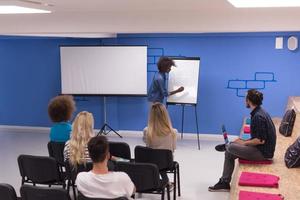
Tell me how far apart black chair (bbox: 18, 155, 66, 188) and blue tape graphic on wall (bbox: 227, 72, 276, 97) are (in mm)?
4118

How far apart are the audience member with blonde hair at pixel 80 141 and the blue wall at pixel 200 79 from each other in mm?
3819

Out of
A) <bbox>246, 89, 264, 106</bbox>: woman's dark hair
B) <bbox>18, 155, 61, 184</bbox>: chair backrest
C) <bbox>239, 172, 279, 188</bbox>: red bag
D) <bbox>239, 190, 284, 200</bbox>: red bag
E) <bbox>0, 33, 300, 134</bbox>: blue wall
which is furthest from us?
<bbox>0, 33, 300, 134</bbox>: blue wall

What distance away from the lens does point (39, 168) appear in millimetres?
3934

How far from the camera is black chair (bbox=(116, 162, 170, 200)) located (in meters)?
3.68

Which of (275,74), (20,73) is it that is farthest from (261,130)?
(20,73)

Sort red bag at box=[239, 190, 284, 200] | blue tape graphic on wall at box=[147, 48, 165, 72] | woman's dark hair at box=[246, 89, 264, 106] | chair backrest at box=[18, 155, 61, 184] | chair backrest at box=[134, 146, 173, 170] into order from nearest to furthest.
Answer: red bag at box=[239, 190, 284, 200]
chair backrest at box=[18, 155, 61, 184]
chair backrest at box=[134, 146, 173, 170]
woman's dark hair at box=[246, 89, 264, 106]
blue tape graphic on wall at box=[147, 48, 165, 72]

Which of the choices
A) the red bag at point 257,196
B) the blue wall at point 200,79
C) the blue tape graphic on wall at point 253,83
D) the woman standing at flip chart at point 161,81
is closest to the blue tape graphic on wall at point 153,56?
the blue wall at point 200,79

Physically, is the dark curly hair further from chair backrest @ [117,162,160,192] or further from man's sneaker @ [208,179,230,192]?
→ man's sneaker @ [208,179,230,192]

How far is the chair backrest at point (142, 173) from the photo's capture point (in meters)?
3.67

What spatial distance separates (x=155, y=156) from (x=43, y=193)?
4.86ft

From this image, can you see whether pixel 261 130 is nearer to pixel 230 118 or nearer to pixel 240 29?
pixel 240 29

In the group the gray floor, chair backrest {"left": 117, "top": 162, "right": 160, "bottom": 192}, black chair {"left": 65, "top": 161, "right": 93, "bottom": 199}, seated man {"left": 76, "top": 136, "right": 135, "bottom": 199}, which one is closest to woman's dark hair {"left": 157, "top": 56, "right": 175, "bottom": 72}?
the gray floor

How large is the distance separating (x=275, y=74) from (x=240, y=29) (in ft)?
15.3

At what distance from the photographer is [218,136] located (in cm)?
744
